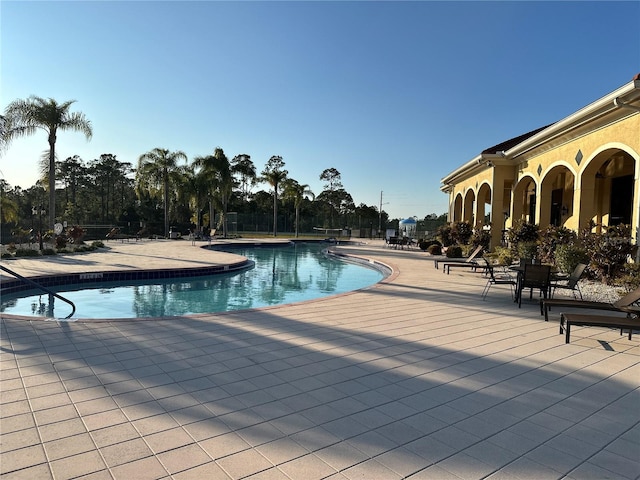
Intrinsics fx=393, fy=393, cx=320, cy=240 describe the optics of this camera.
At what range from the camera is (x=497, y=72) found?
615 inches

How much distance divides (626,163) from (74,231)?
856 inches

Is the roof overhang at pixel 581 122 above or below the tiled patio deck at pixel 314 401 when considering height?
above

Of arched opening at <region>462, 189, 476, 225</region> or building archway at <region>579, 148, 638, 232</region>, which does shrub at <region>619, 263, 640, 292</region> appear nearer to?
building archway at <region>579, 148, 638, 232</region>

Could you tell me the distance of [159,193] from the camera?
31234 mm

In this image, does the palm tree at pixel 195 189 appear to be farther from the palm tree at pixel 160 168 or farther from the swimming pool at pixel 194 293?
the swimming pool at pixel 194 293

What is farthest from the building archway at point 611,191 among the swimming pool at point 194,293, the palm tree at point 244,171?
the palm tree at point 244,171

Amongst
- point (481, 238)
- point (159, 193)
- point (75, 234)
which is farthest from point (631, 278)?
point (159, 193)

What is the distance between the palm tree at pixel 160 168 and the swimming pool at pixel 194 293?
18.3 metres

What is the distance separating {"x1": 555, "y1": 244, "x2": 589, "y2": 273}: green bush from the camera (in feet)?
30.8

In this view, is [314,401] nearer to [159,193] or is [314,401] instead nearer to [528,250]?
[528,250]

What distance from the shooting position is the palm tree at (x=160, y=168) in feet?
97.1

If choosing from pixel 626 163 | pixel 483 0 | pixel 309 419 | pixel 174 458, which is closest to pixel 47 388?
pixel 174 458

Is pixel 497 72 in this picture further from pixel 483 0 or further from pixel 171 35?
pixel 171 35

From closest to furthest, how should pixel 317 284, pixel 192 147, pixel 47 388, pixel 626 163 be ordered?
1. pixel 47 388
2. pixel 317 284
3. pixel 626 163
4. pixel 192 147
